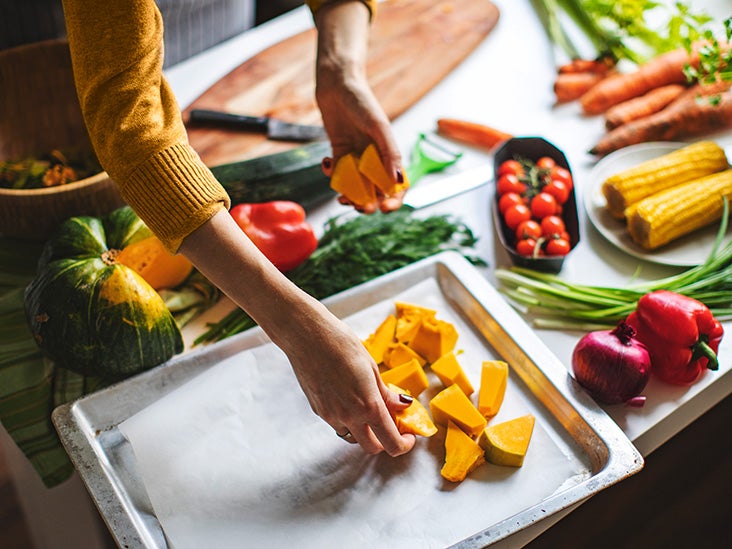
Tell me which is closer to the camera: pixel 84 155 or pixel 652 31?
pixel 84 155

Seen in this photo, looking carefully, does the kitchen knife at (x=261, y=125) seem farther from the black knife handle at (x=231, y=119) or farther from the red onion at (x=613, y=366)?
the red onion at (x=613, y=366)

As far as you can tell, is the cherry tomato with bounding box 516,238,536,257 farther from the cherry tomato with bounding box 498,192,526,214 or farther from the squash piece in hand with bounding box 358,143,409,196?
the squash piece in hand with bounding box 358,143,409,196

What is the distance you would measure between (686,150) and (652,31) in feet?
2.19

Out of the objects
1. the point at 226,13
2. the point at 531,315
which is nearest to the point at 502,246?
the point at 531,315

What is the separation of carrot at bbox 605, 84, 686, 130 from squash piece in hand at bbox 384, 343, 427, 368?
105 centimetres

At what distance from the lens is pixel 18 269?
148 centimetres

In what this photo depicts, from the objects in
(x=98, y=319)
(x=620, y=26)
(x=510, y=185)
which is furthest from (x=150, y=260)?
(x=620, y=26)

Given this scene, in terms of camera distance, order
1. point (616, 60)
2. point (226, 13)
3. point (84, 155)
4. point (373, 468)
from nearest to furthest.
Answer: point (373, 468)
point (84, 155)
point (616, 60)
point (226, 13)

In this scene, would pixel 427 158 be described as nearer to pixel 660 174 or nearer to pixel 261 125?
pixel 261 125

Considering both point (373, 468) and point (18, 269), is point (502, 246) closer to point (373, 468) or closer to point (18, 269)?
point (373, 468)

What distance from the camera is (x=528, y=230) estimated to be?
1.54 meters

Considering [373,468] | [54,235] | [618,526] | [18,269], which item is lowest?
[618,526]

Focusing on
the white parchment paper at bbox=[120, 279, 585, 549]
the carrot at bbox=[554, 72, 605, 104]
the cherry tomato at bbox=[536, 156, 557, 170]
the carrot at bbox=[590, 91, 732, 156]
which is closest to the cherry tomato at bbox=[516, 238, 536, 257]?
the cherry tomato at bbox=[536, 156, 557, 170]

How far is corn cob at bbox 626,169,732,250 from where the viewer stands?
154 centimetres
